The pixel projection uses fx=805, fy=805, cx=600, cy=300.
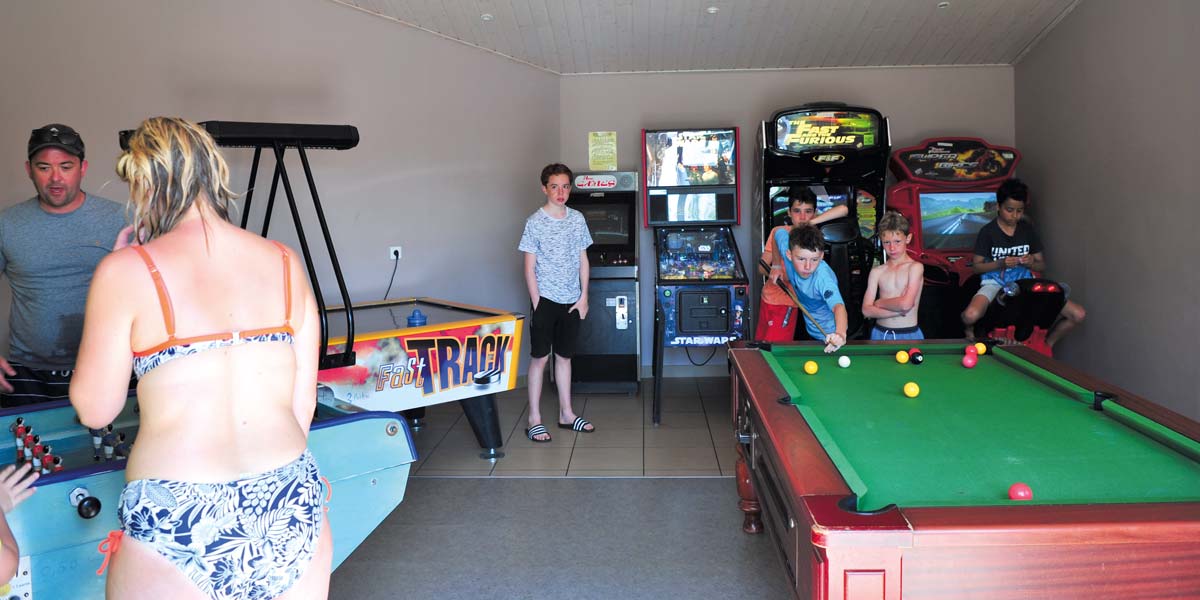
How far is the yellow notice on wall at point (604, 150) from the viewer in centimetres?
566

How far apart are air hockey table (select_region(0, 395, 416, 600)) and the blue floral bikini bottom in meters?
0.45

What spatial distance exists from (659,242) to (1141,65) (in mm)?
2640

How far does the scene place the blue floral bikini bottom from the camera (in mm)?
1253

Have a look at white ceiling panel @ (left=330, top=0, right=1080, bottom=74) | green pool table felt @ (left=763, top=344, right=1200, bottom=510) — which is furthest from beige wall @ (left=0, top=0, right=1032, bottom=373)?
green pool table felt @ (left=763, top=344, right=1200, bottom=510)

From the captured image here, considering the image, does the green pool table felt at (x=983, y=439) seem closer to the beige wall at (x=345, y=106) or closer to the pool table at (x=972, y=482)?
the pool table at (x=972, y=482)

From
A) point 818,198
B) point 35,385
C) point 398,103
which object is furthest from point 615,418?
point 35,385

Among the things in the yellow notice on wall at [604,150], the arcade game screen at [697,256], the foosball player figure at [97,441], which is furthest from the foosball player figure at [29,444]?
the yellow notice on wall at [604,150]

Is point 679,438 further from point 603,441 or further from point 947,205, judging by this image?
point 947,205

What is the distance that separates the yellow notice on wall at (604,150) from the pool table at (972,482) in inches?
130

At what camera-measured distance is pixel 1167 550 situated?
1296 millimetres

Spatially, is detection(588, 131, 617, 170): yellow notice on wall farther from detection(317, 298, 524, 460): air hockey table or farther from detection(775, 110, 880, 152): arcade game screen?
detection(317, 298, 524, 460): air hockey table

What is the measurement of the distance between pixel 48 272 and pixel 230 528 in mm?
1931

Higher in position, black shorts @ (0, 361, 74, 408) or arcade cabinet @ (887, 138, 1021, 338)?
arcade cabinet @ (887, 138, 1021, 338)

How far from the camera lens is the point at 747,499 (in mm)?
2824
